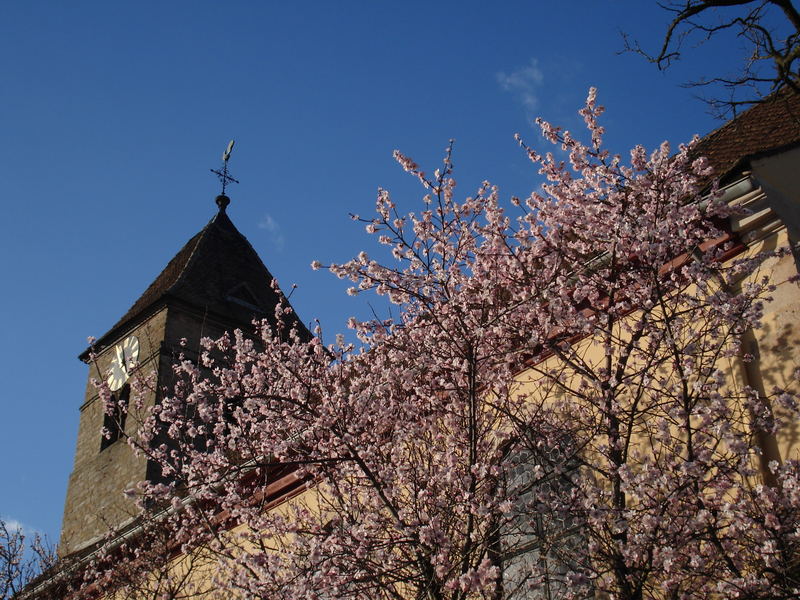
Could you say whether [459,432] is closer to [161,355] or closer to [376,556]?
[376,556]

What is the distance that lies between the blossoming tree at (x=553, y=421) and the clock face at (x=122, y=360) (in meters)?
14.5

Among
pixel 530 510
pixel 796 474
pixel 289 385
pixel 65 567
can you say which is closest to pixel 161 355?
pixel 65 567

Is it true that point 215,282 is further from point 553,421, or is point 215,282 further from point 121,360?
point 553,421

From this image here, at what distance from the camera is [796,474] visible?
20.1 ft

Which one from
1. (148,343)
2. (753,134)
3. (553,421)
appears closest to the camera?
(553,421)

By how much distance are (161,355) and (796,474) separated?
17650 millimetres

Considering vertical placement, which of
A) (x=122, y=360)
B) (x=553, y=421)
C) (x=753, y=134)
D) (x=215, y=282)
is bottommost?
(x=553, y=421)

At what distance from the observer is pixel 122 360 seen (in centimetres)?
2348

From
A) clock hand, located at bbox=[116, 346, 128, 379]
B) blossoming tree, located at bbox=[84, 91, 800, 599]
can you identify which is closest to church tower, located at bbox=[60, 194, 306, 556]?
clock hand, located at bbox=[116, 346, 128, 379]

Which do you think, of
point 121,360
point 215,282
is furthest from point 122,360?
point 215,282

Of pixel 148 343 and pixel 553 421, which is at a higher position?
pixel 148 343

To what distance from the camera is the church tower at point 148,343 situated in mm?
20547

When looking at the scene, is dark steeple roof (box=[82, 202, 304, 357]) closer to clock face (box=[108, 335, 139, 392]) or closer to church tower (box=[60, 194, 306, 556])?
church tower (box=[60, 194, 306, 556])

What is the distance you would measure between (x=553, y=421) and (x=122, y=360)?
17.7 m
